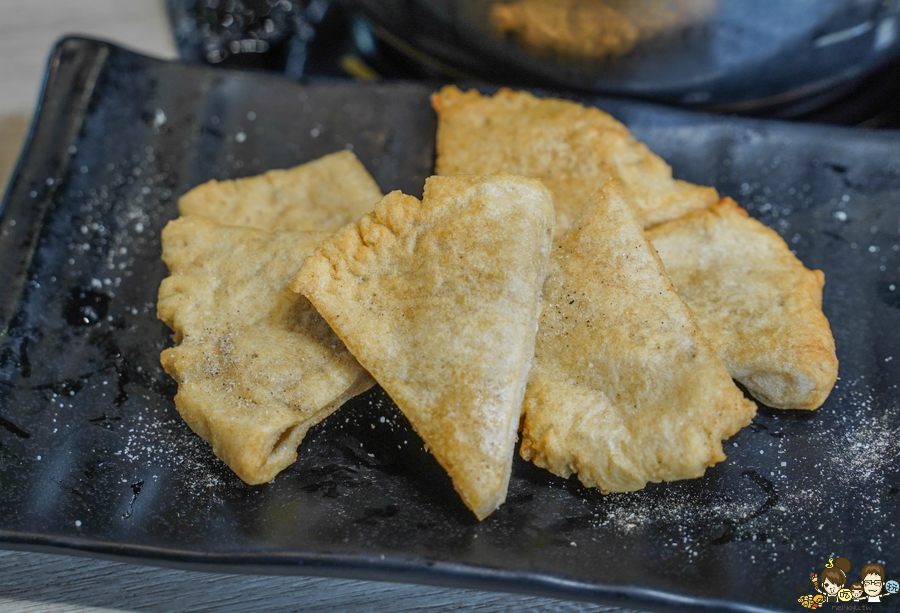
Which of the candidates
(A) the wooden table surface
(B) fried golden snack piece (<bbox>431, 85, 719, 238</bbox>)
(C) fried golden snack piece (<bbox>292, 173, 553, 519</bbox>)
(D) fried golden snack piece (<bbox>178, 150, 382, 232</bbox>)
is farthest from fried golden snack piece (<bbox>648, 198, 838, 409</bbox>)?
(D) fried golden snack piece (<bbox>178, 150, 382, 232</bbox>)

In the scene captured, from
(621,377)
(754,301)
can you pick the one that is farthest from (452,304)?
(754,301)

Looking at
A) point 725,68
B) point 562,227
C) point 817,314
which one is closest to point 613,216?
point 562,227

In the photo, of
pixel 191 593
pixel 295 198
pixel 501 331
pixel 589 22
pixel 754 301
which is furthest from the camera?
pixel 295 198

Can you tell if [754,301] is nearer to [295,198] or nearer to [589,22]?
[589,22]

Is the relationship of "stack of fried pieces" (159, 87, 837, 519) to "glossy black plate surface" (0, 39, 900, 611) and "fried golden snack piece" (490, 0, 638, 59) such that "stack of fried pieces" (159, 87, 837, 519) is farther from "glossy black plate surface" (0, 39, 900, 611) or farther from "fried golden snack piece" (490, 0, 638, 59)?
"fried golden snack piece" (490, 0, 638, 59)

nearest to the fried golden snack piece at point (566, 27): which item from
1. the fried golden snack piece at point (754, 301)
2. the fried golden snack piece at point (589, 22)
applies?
the fried golden snack piece at point (589, 22)

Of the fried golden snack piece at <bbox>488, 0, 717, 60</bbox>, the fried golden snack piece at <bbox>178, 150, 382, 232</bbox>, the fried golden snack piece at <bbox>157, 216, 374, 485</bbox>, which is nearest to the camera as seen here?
the fried golden snack piece at <bbox>157, 216, 374, 485</bbox>
